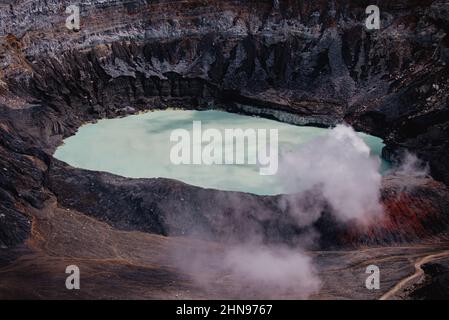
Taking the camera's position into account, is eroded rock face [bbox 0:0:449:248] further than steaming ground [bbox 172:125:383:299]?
Yes

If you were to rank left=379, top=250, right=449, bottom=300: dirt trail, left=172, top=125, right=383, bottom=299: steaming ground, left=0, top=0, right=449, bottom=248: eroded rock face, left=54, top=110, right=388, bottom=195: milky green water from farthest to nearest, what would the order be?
left=0, top=0, right=449, bottom=248: eroded rock face
left=54, top=110, right=388, bottom=195: milky green water
left=172, top=125, right=383, bottom=299: steaming ground
left=379, top=250, right=449, bottom=300: dirt trail

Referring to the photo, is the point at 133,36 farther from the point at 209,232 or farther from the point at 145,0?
the point at 209,232

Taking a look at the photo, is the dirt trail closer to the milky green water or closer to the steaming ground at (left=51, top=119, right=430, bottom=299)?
the steaming ground at (left=51, top=119, right=430, bottom=299)

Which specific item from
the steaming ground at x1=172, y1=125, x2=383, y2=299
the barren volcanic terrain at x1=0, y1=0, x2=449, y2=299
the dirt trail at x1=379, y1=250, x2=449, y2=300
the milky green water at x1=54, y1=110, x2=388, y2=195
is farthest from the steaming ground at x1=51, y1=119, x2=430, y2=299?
the dirt trail at x1=379, y1=250, x2=449, y2=300

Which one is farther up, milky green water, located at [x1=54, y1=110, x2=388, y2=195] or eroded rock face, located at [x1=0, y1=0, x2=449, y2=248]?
eroded rock face, located at [x1=0, y1=0, x2=449, y2=248]

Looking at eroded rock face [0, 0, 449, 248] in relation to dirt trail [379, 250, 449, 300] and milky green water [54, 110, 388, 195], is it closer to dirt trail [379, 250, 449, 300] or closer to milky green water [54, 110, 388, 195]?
milky green water [54, 110, 388, 195]

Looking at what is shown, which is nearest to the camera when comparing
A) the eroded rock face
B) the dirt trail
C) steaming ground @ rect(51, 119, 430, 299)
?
the dirt trail

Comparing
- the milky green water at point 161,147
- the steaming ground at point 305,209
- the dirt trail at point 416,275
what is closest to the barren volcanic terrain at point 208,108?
the dirt trail at point 416,275
